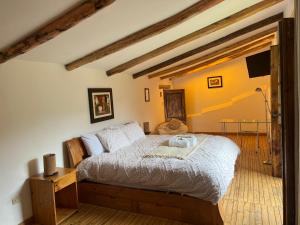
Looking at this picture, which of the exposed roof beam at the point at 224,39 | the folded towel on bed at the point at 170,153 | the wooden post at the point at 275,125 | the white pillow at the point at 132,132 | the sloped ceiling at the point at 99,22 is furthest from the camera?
the white pillow at the point at 132,132

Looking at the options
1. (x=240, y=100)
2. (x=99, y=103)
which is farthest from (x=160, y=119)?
(x=99, y=103)

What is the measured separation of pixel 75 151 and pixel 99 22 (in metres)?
1.90

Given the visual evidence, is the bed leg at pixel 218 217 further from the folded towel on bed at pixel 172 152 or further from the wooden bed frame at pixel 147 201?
the folded towel on bed at pixel 172 152

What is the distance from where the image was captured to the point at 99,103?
4.35 metres

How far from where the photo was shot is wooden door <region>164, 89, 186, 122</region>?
760cm

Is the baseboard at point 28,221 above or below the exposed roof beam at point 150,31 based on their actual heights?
below

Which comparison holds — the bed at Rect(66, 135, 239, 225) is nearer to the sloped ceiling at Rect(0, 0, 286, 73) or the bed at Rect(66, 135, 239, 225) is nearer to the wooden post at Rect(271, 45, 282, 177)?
the wooden post at Rect(271, 45, 282, 177)

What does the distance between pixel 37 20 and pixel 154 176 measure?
2.03 m

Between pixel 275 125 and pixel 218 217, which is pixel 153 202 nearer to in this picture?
pixel 218 217

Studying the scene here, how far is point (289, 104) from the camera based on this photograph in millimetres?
2096

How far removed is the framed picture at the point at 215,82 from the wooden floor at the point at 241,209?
3.89m

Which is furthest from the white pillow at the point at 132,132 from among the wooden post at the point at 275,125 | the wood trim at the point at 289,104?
the wood trim at the point at 289,104

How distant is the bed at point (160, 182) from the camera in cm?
263

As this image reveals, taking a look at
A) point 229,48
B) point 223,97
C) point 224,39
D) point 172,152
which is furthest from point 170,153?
point 223,97
